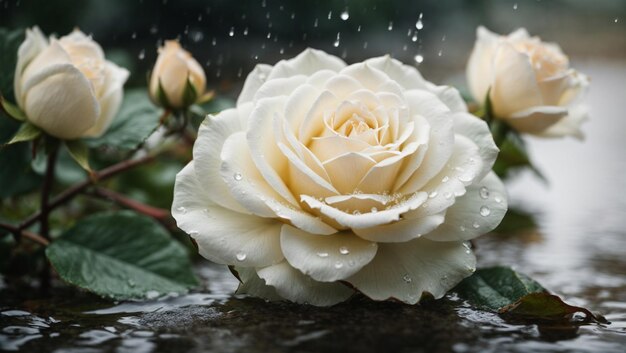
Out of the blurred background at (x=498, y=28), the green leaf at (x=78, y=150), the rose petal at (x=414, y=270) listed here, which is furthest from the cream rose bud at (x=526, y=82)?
the green leaf at (x=78, y=150)

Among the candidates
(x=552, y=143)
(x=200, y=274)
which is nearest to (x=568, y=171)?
(x=552, y=143)

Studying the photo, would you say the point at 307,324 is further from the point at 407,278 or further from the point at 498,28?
the point at 498,28

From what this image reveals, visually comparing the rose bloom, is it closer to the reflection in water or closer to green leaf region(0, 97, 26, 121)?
the reflection in water

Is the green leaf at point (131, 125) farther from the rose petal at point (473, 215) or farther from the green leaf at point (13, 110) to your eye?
the rose petal at point (473, 215)

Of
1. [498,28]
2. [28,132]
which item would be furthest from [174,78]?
[498,28]

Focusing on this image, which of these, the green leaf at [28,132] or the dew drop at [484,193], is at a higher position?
the green leaf at [28,132]

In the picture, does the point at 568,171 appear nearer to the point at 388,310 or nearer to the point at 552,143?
the point at 552,143
